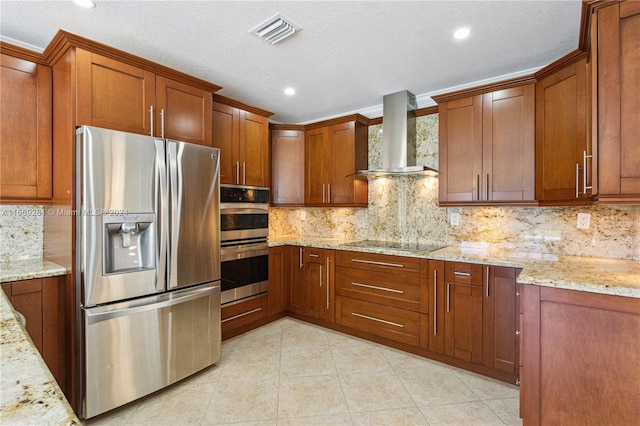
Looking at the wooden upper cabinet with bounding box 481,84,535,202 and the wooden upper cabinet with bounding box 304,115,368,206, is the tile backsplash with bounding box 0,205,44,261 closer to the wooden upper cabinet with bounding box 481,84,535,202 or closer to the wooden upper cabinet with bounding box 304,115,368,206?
the wooden upper cabinet with bounding box 304,115,368,206

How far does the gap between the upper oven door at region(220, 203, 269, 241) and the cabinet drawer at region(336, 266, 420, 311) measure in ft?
3.10

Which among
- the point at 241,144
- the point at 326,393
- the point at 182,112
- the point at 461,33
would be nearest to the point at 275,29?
the point at 182,112

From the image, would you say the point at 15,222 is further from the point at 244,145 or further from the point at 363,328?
the point at 363,328

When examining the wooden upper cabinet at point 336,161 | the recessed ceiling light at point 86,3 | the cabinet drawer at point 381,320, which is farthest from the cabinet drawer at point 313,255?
the recessed ceiling light at point 86,3

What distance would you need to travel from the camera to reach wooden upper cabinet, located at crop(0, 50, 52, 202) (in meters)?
2.10

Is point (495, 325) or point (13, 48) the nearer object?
point (13, 48)

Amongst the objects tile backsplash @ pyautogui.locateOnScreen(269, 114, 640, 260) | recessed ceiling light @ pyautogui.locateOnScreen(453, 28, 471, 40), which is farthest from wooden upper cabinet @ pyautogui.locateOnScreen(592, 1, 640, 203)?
tile backsplash @ pyautogui.locateOnScreen(269, 114, 640, 260)

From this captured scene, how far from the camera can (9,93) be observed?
211 cm

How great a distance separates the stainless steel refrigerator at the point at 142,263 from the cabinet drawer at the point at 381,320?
4.32ft

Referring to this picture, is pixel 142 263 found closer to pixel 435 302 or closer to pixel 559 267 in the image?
pixel 435 302

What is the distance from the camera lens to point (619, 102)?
5.08 feet

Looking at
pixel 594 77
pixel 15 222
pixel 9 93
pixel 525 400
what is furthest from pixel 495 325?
pixel 9 93

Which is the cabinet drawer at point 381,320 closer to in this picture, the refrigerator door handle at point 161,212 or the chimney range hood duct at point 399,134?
the chimney range hood duct at point 399,134

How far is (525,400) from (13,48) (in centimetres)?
379
